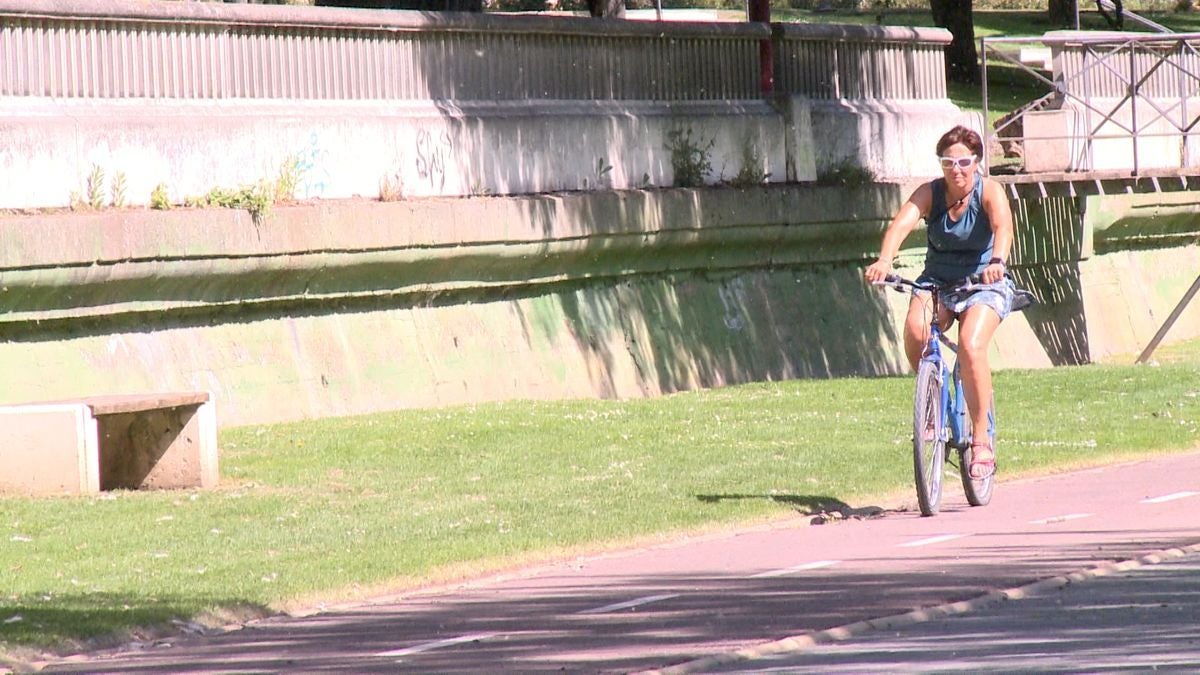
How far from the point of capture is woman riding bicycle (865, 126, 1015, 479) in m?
10.8

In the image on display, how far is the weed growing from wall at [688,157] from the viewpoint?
20.4 m

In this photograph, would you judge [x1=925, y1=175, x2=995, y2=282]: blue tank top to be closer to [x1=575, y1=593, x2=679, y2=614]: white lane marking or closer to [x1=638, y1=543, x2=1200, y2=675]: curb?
[x1=638, y1=543, x2=1200, y2=675]: curb

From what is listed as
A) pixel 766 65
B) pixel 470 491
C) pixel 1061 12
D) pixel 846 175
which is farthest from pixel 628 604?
pixel 1061 12

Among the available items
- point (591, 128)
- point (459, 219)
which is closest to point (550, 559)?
point (459, 219)

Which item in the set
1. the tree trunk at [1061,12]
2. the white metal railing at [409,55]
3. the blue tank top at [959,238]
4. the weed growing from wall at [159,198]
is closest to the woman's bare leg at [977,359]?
the blue tank top at [959,238]

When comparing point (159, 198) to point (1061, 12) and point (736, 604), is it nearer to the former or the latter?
point (736, 604)

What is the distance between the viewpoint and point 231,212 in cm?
1529

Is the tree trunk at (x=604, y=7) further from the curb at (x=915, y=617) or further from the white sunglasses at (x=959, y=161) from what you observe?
the curb at (x=915, y=617)

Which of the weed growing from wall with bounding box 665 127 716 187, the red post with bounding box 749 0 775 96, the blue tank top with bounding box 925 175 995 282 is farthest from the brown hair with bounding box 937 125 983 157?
the red post with bounding box 749 0 775 96

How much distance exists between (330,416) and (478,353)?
2.05m

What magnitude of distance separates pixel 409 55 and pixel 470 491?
6583mm

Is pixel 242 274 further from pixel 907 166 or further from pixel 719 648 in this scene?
pixel 907 166

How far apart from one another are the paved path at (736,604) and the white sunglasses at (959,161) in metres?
1.84

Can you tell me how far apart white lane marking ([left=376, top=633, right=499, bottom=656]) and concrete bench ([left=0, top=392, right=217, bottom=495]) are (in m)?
4.49
